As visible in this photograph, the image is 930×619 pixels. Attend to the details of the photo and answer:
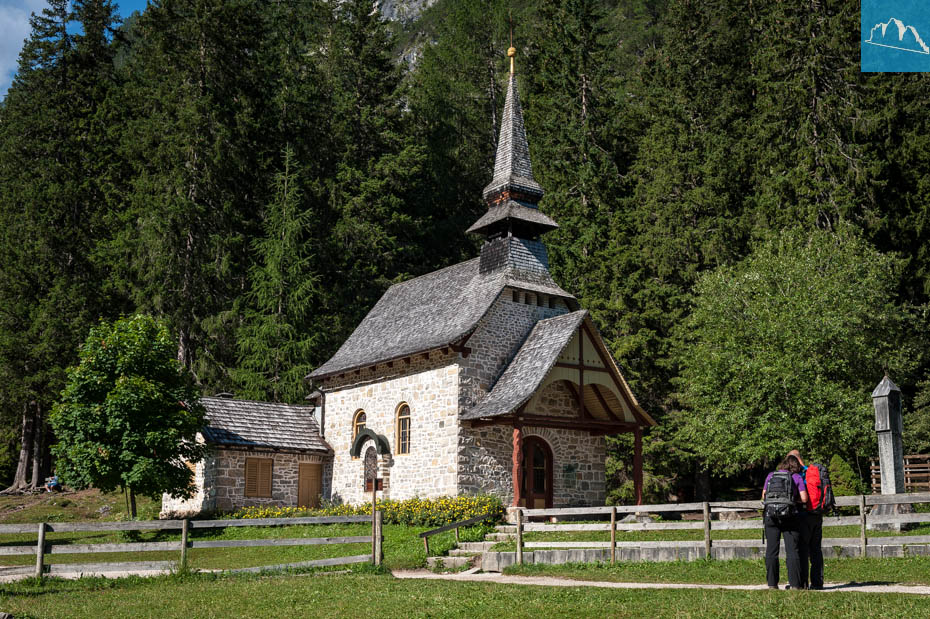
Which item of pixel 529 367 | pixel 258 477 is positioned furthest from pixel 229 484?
pixel 529 367

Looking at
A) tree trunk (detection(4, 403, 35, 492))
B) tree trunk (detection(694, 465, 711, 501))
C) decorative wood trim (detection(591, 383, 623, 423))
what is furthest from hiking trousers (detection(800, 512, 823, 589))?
tree trunk (detection(4, 403, 35, 492))

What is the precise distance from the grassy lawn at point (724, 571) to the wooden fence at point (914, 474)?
40.1ft

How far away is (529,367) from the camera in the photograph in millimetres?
24375

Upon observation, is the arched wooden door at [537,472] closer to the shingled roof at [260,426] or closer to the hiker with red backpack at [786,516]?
the shingled roof at [260,426]

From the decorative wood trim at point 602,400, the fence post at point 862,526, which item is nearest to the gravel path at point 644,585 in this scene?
the fence post at point 862,526

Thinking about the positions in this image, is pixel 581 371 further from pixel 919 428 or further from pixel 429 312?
pixel 919 428

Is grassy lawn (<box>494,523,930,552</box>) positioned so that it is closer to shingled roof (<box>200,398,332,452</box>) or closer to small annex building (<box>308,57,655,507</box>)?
small annex building (<box>308,57,655,507</box>)

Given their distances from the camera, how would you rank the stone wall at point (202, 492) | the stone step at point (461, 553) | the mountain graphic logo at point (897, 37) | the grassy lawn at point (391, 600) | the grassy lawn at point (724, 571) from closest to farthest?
the grassy lawn at point (391, 600) → the grassy lawn at point (724, 571) → the stone step at point (461, 553) → the stone wall at point (202, 492) → the mountain graphic logo at point (897, 37)

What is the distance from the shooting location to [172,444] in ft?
80.5

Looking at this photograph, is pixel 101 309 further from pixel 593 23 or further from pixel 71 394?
pixel 593 23

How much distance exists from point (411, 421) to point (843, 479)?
462 inches

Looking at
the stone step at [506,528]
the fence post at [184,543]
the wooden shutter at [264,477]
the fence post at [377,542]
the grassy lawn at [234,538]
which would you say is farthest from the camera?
the wooden shutter at [264,477]

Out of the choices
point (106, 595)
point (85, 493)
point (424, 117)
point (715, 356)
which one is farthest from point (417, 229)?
point (106, 595)

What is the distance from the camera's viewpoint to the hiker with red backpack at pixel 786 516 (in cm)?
1077
